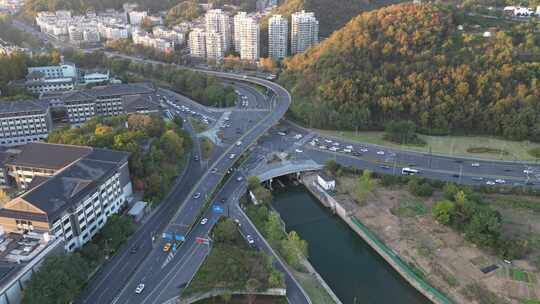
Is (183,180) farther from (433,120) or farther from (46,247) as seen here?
(433,120)

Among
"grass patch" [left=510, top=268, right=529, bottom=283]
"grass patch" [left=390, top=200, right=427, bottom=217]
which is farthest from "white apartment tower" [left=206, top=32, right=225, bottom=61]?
"grass patch" [left=510, top=268, right=529, bottom=283]

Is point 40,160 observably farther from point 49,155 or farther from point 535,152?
point 535,152

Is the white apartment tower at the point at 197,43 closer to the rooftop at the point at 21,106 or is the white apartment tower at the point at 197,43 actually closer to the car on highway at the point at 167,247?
the rooftop at the point at 21,106

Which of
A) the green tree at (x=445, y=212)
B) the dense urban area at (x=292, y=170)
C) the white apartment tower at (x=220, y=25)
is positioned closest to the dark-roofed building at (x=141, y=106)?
the dense urban area at (x=292, y=170)

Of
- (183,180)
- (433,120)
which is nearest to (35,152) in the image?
(183,180)

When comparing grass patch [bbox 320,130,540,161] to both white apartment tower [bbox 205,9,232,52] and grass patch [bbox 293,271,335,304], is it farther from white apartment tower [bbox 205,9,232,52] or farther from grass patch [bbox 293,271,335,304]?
white apartment tower [bbox 205,9,232,52]

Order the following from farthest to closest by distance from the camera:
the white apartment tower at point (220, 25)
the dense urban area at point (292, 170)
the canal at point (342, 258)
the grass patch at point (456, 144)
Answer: the white apartment tower at point (220, 25) < the grass patch at point (456, 144) < the canal at point (342, 258) < the dense urban area at point (292, 170)
